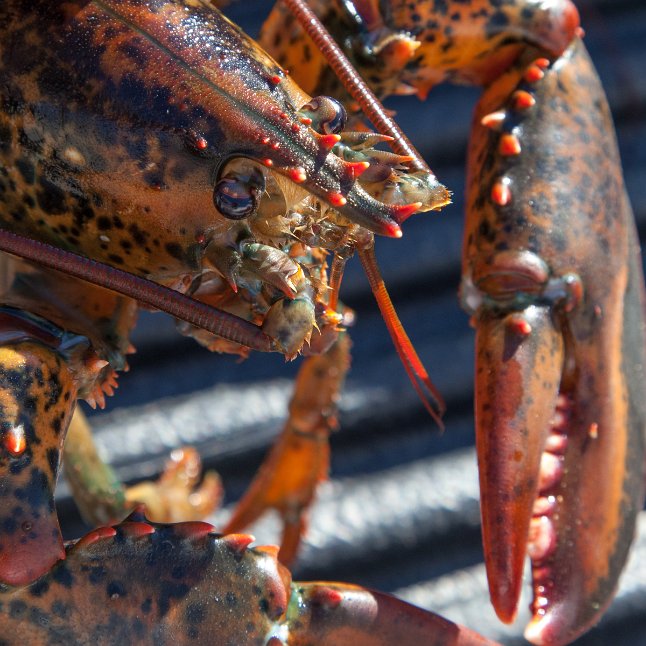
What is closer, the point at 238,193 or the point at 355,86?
the point at 238,193

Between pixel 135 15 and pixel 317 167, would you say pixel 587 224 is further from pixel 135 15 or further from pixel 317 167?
pixel 135 15

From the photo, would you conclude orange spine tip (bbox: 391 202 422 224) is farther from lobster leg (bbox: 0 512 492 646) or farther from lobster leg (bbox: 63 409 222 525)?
lobster leg (bbox: 63 409 222 525)

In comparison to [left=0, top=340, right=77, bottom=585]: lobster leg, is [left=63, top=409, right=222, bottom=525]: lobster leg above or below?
below

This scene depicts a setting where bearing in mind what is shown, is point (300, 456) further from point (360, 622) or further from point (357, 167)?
point (357, 167)

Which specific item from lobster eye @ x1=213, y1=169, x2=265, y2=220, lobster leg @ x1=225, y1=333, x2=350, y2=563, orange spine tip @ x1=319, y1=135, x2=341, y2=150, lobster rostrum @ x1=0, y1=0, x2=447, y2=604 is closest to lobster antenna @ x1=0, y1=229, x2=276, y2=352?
lobster rostrum @ x1=0, y1=0, x2=447, y2=604

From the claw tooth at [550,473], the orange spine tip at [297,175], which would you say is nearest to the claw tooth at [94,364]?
the orange spine tip at [297,175]

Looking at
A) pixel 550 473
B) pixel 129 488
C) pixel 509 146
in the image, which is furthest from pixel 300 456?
pixel 509 146

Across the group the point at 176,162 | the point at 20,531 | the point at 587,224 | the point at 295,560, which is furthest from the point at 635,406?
the point at 295,560

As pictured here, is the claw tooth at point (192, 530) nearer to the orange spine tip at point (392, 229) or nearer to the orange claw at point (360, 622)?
the orange claw at point (360, 622)
